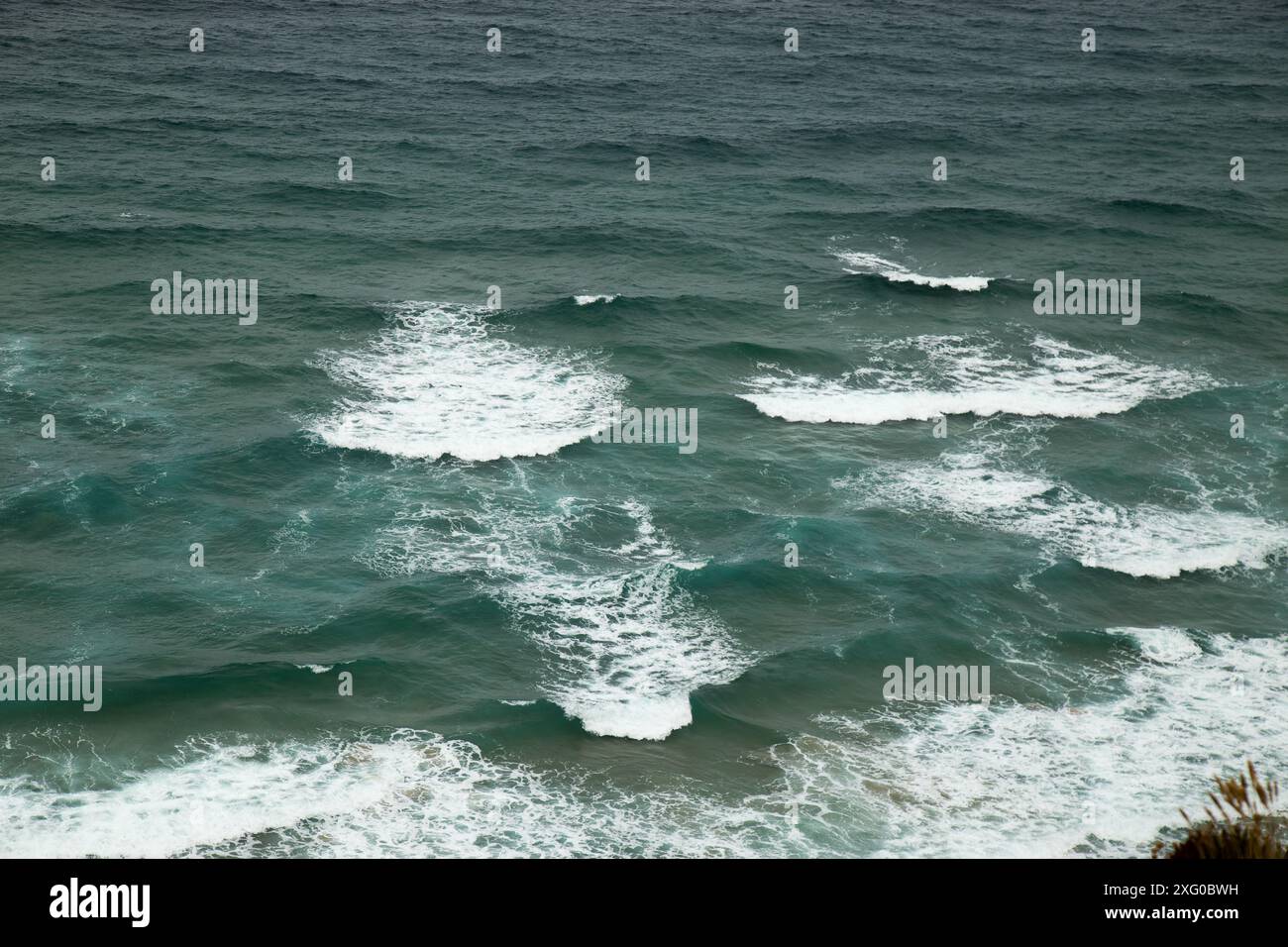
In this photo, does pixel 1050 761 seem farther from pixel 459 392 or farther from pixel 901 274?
pixel 901 274

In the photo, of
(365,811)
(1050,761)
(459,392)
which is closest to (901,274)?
(459,392)

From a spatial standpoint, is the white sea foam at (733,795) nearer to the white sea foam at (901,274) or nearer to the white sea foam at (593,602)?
the white sea foam at (593,602)

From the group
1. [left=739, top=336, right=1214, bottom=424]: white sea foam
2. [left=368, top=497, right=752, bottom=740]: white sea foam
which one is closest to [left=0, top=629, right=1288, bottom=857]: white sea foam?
[left=368, top=497, right=752, bottom=740]: white sea foam

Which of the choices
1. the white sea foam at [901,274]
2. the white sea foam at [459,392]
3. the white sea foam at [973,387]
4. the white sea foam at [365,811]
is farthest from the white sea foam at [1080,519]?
the white sea foam at [901,274]

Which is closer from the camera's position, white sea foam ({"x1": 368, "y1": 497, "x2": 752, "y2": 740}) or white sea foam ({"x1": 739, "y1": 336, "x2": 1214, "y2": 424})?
white sea foam ({"x1": 368, "y1": 497, "x2": 752, "y2": 740})

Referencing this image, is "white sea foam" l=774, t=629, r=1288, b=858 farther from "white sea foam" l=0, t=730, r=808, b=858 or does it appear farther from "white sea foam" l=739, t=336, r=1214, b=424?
"white sea foam" l=739, t=336, r=1214, b=424
